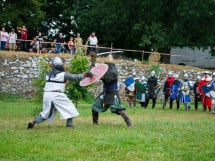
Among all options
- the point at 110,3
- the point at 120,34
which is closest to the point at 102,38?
the point at 120,34

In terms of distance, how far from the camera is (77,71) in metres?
19.2

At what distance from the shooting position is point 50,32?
4381 centimetres

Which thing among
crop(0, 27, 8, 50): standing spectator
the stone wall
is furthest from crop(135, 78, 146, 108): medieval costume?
crop(0, 27, 8, 50): standing spectator

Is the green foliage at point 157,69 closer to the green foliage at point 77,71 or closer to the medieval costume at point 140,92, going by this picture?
the medieval costume at point 140,92

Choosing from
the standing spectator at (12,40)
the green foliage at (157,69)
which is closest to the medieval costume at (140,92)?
the green foliage at (157,69)

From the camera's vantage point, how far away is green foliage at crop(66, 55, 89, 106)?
19.4 m

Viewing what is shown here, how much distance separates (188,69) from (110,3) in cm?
853

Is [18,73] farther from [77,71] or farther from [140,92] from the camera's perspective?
[77,71]

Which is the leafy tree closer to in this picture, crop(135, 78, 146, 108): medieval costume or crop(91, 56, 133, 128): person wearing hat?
crop(135, 78, 146, 108): medieval costume

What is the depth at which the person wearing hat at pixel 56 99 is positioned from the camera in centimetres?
1130

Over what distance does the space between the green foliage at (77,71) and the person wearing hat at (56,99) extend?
25.1 ft

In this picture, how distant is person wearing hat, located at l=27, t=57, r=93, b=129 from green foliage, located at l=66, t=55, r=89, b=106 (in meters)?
7.65

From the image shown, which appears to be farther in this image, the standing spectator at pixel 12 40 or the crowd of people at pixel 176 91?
the standing spectator at pixel 12 40

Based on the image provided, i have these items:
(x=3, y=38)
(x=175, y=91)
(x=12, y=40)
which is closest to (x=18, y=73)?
(x=12, y=40)
